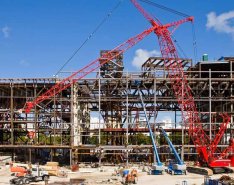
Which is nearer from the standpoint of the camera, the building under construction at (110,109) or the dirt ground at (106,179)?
the dirt ground at (106,179)

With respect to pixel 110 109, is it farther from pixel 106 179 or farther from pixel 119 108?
pixel 106 179

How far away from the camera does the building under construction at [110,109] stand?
2798 inches

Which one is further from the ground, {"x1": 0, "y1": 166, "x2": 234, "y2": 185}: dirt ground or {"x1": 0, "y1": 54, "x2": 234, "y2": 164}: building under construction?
{"x1": 0, "y1": 54, "x2": 234, "y2": 164}: building under construction

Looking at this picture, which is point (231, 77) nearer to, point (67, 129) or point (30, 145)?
point (67, 129)

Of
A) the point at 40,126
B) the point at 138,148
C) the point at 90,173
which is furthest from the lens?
the point at 40,126

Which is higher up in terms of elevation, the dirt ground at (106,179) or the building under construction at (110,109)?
the building under construction at (110,109)

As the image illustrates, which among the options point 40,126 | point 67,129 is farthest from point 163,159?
point 40,126

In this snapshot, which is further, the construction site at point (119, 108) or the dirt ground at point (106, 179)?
the construction site at point (119, 108)

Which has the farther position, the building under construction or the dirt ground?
the building under construction

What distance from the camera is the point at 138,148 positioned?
69562 mm

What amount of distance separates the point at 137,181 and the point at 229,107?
1356 inches

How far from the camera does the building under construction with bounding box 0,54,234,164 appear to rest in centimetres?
7106

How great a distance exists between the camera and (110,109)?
8038 cm

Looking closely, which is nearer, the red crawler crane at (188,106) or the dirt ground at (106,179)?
the dirt ground at (106,179)
